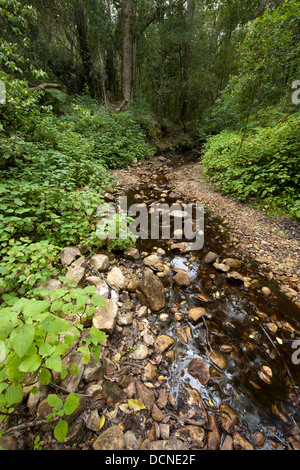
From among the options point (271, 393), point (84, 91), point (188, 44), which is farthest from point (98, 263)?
point (188, 44)

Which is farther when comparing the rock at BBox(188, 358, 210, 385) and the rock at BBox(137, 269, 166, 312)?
the rock at BBox(137, 269, 166, 312)

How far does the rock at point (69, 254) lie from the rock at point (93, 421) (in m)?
1.58

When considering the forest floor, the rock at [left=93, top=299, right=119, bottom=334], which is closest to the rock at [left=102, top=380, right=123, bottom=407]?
the rock at [left=93, top=299, right=119, bottom=334]

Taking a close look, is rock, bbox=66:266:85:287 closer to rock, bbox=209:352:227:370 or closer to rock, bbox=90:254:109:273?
rock, bbox=90:254:109:273

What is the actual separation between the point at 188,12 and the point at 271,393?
692 inches

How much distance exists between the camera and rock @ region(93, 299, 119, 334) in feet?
6.30

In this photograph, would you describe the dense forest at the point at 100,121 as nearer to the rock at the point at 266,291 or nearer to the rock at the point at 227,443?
the rock at the point at 227,443

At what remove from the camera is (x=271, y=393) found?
174 cm

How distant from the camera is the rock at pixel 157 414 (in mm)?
1488

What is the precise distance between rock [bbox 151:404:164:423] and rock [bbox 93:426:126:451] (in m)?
0.28

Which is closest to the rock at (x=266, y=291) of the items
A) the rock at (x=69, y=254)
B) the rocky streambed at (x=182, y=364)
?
the rocky streambed at (x=182, y=364)

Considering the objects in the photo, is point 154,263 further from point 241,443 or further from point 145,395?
point 241,443

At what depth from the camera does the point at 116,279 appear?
8.52ft

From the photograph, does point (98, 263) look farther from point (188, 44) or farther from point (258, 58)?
point (188, 44)
